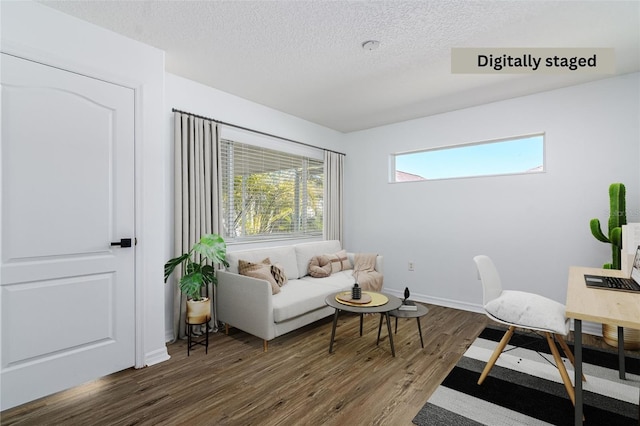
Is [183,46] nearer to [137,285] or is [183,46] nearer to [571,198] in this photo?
[137,285]

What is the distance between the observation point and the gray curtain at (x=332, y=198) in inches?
198

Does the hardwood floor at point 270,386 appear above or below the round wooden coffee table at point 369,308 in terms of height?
below

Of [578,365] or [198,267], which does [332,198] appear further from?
[578,365]

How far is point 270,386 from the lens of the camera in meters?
2.27

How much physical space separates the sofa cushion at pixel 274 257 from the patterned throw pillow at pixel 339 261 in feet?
1.28

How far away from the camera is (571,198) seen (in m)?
3.44

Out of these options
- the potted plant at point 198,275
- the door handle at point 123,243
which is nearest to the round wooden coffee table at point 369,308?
the potted plant at point 198,275

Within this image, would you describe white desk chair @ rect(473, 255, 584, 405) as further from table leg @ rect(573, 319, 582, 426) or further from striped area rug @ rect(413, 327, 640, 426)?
table leg @ rect(573, 319, 582, 426)

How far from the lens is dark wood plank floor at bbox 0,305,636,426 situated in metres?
1.93

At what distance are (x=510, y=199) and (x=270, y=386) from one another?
3450 millimetres

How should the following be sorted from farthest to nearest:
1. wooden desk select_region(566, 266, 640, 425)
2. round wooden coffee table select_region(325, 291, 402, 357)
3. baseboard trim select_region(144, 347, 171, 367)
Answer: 1. round wooden coffee table select_region(325, 291, 402, 357)
2. baseboard trim select_region(144, 347, 171, 367)
3. wooden desk select_region(566, 266, 640, 425)

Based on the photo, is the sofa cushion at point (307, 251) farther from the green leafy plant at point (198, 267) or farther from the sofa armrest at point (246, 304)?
the green leafy plant at point (198, 267)

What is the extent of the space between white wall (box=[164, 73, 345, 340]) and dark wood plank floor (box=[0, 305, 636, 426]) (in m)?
0.84

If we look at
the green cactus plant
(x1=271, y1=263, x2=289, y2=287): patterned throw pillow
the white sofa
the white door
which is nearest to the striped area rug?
the green cactus plant
